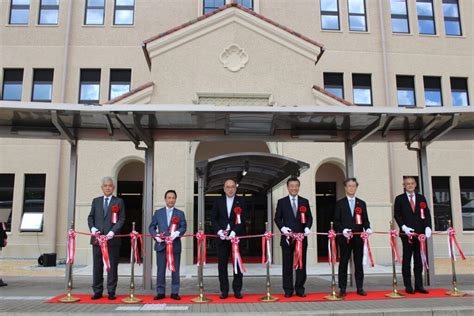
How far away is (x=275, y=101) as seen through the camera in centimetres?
1667

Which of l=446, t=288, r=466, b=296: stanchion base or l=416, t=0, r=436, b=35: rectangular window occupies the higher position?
l=416, t=0, r=436, b=35: rectangular window

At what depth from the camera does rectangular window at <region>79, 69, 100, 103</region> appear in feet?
70.0

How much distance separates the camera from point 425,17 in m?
23.0

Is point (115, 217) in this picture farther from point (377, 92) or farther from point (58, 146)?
point (377, 92)

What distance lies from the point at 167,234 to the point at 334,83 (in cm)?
1552

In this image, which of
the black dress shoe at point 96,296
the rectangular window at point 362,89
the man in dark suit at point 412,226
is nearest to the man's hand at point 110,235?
the black dress shoe at point 96,296

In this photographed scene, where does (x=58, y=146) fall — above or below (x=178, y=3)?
below

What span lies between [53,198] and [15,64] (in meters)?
6.65

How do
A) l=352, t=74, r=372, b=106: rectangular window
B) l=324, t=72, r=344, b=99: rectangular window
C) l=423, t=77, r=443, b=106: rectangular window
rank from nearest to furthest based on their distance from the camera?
l=324, t=72, r=344, b=99: rectangular window
l=352, t=74, r=372, b=106: rectangular window
l=423, t=77, r=443, b=106: rectangular window

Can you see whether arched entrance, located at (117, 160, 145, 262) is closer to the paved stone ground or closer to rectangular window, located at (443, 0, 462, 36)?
the paved stone ground

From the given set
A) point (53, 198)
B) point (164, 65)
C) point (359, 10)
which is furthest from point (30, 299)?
point (359, 10)

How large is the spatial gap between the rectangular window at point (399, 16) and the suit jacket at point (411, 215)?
628 inches

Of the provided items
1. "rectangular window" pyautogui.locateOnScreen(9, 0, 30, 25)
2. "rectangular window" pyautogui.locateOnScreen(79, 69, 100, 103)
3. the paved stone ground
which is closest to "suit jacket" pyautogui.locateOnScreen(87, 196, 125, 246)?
the paved stone ground

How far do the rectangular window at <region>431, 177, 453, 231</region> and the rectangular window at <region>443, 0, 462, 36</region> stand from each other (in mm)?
7502
